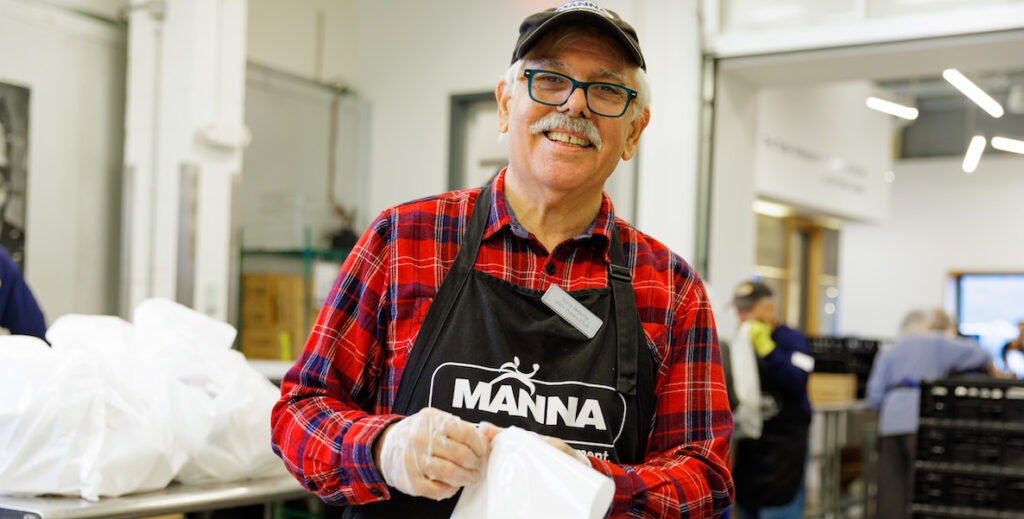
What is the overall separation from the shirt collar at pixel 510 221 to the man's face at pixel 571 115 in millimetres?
56

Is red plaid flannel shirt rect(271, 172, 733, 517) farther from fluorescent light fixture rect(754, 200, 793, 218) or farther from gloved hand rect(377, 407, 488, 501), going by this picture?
fluorescent light fixture rect(754, 200, 793, 218)

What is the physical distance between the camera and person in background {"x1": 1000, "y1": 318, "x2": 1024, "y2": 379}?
10.5 m

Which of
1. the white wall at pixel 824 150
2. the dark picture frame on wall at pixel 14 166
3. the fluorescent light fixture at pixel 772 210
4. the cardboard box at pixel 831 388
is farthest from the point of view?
the fluorescent light fixture at pixel 772 210

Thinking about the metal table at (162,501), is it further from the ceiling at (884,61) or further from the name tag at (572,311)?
the ceiling at (884,61)

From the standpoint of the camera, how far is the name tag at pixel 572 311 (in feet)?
4.64

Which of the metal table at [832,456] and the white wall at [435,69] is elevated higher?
the white wall at [435,69]

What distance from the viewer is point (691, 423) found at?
147 cm

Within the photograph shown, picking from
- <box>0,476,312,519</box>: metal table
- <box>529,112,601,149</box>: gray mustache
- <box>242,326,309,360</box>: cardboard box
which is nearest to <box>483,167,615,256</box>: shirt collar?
<box>529,112,601,149</box>: gray mustache

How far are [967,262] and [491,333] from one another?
14.5 metres

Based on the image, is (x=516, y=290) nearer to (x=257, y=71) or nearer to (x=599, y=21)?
(x=599, y=21)

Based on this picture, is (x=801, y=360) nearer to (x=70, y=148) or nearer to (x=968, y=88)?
(x=968, y=88)

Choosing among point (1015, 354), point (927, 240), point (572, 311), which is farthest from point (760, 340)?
Answer: point (927, 240)

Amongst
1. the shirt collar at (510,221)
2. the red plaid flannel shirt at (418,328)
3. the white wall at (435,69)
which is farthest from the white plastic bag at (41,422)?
the white wall at (435,69)

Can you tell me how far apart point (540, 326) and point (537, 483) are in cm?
26
